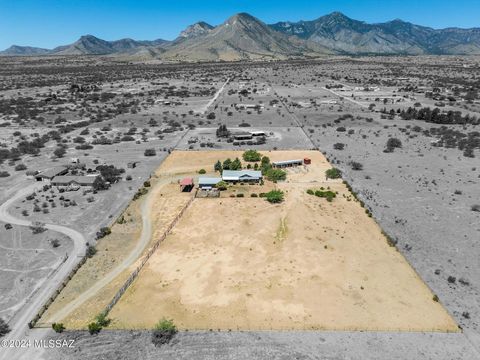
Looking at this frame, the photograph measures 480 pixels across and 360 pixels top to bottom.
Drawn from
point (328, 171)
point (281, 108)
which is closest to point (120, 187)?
point (328, 171)

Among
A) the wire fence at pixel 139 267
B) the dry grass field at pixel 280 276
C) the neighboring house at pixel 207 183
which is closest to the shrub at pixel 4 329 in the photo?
the wire fence at pixel 139 267

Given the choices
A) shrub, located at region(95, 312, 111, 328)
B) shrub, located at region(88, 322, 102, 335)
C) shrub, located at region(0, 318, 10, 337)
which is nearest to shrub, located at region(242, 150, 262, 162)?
shrub, located at region(95, 312, 111, 328)

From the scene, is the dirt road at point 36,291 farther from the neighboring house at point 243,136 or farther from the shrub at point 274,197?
the neighboring house at point 243,136

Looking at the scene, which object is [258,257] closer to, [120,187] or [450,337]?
[450,337]

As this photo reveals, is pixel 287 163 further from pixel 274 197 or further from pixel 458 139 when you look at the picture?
pixel 458 139

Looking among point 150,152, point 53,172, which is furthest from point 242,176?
point 53,172
